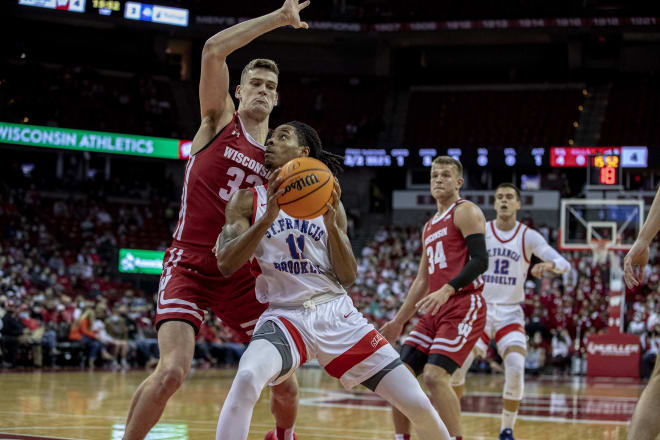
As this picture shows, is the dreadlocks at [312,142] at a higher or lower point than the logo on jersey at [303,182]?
higher

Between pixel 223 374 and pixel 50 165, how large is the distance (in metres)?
15.1

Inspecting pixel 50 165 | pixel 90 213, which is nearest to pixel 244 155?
pixel 90 213

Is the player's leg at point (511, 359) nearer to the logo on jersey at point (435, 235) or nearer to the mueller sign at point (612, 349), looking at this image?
the logo on jersey at point (435, 235)

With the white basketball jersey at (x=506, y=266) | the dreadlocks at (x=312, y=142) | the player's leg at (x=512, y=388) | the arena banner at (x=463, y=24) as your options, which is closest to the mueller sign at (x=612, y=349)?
the white basketball jersey at (x=506, y=266)


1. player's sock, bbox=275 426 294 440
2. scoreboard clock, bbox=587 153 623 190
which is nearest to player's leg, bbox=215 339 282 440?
player's sock, bbox=275 426 294 440

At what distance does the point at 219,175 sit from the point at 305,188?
1199 mm

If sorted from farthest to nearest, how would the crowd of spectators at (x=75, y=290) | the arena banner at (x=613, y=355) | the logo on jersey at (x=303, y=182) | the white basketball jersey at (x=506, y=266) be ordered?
the arena banner at (x=613, y=355) < the crowd of spectators at (x=75, y=290) < the white basketball jersey at (x=506, y=266) < the logo on jersey at (x=303, y=182)

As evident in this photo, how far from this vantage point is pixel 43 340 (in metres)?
17.1

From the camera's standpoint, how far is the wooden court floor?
7.62 m

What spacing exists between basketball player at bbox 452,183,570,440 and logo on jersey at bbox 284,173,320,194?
4.17m

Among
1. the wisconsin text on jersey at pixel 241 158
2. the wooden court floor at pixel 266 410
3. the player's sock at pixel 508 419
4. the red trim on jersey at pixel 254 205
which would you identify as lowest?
the wooden court floor at pixel 266 410

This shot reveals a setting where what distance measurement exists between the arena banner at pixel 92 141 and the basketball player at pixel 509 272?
19.3 meters

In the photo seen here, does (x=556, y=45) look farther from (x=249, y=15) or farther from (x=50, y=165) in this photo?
(x=50, y=165)

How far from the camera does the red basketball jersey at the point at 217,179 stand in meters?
5.12
